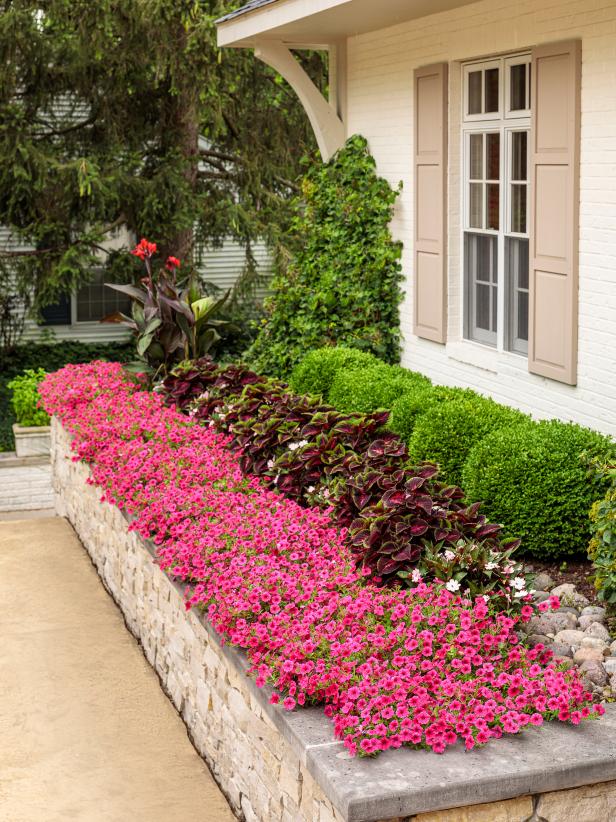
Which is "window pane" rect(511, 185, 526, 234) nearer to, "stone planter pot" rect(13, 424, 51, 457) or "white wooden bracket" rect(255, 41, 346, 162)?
"white wooden bracket" rect(255, 41, 346, 162)

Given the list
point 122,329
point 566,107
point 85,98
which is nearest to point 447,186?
point 566,107

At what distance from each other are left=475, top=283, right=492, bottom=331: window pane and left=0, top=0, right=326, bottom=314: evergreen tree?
632 cm

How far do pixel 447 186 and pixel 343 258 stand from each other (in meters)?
1.74

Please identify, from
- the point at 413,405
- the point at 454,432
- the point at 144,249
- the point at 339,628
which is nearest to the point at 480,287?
the point at 413,405

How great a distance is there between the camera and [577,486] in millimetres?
5785

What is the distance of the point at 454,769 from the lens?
3396mm

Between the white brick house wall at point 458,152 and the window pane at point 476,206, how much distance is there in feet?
0.51

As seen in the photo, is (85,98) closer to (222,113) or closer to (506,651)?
(222,113)

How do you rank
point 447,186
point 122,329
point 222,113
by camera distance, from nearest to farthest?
point 447,186, point 222,113, point 122,329

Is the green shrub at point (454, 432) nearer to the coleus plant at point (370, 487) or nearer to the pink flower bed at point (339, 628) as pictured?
the coleus plant at point (370, 487)

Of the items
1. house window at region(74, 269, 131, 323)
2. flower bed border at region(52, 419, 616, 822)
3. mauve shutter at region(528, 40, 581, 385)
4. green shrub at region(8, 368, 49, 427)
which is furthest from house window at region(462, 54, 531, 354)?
house window at region(74, 269, 131, 323)

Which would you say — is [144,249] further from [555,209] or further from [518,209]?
[555,209]

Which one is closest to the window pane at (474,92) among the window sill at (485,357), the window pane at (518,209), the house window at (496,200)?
the house window at (496,200)

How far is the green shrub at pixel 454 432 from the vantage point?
6676mm
